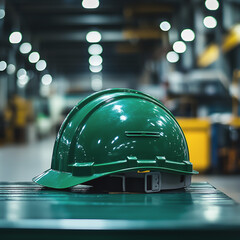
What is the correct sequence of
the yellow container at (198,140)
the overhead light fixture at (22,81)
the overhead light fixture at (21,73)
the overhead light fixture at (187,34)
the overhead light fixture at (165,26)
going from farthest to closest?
the overhead light fixture at (22,81) → the overhead light fixture at (21,73) → the overhead light fixture at (165,26) → the overhead light fixture at (187,34) → the yellow container at (198,140)

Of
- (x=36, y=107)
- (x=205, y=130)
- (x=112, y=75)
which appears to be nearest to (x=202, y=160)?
(x=205, y=130)

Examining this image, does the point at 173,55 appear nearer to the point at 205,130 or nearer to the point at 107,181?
the point at 205,130

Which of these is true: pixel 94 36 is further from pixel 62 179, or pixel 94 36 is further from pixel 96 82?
pixel 96 82

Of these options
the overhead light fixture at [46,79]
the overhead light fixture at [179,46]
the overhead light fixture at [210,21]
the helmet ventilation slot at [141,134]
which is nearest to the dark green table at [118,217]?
the helmet ventilation slot at [141,134]

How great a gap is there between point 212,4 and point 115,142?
25.0ft

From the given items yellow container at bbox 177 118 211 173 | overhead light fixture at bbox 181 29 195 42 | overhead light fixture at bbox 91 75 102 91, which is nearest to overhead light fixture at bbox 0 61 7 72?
overhead light fixture at bbox 181 29 195 42

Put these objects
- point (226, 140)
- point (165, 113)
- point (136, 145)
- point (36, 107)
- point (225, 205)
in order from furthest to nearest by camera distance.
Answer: point (36, 107) → point (226, 140) → point (165, 113) → point (136, 145) → point (225, 205)

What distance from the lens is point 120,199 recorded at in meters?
1.29

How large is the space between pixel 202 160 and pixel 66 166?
5.72m

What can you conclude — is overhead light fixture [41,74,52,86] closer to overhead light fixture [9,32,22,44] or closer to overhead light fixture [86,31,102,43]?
overhead light fixture [86,31,102,43]

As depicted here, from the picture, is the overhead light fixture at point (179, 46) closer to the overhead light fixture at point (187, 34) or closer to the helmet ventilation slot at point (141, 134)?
the overhead light fixture at point (187, 34)

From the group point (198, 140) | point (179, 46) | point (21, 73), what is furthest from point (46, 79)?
point (198, 140)

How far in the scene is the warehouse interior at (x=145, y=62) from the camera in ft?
22.8

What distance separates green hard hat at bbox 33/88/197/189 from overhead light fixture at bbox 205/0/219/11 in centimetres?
736
